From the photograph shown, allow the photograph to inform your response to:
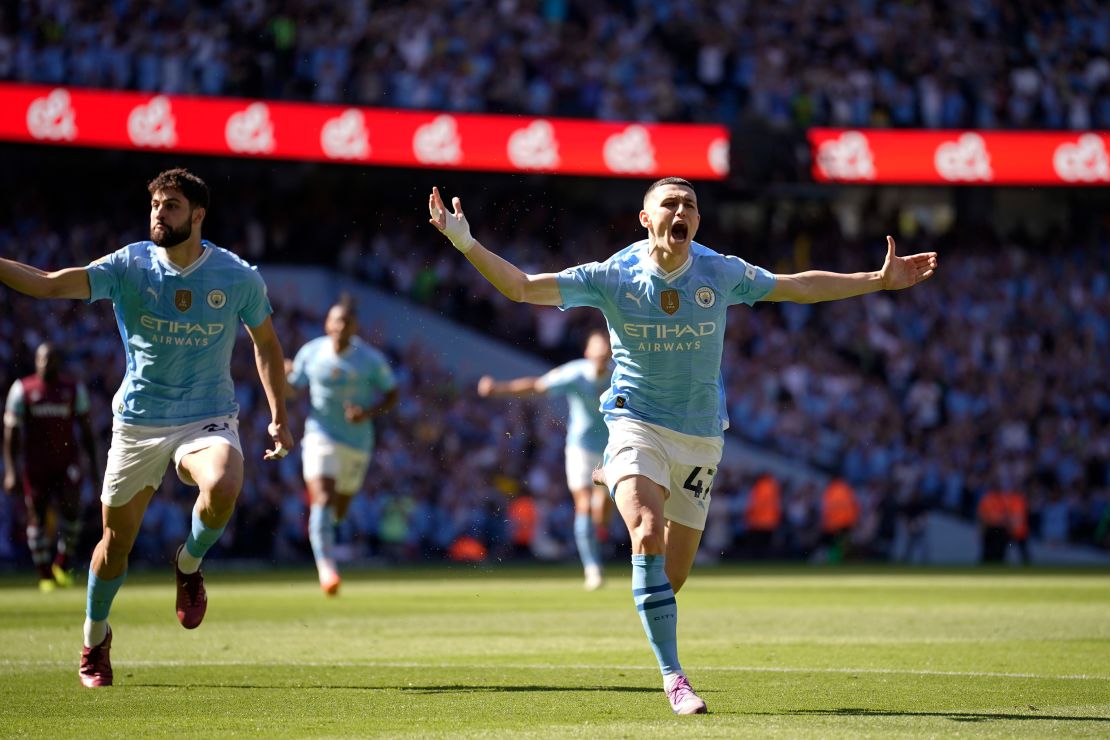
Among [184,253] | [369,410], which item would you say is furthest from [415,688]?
[369,410]

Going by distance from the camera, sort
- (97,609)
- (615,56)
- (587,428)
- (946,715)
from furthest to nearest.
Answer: (615,56) < (587,428) < (97,609) < (946,715)

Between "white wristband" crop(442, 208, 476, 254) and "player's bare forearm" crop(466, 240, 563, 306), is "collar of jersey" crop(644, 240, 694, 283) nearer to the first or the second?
"player's bare forearm" crop(466, 240, 563, 306)

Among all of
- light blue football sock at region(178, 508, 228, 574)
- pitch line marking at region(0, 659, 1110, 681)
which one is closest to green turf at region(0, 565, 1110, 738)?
pitch line marking at region(0, 659, 1110, 681)

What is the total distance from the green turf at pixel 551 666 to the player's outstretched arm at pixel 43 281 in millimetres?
2019

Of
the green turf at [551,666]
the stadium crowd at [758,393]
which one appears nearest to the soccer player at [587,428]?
the green turf at [551,666]

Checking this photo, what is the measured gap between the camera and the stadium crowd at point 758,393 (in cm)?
2738

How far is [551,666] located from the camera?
10.2 m

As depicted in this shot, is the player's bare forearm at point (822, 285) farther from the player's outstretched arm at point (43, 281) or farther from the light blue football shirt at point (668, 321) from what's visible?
the player's outstretched arm at point (43, 281)

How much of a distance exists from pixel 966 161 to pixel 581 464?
55.0ft

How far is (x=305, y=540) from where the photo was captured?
2669 centimetres

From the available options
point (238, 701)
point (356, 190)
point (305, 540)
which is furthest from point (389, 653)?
point (356, 190)

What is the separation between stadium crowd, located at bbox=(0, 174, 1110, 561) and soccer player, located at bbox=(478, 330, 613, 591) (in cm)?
823

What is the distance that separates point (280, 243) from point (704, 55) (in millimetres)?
9368

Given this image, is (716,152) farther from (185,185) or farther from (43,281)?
(43,281)
